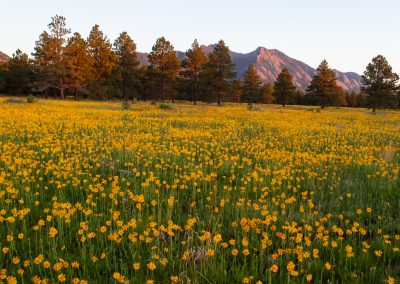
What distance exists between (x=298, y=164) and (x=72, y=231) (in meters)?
4.79

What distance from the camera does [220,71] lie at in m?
53.8

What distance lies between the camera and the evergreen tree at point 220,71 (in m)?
53.2

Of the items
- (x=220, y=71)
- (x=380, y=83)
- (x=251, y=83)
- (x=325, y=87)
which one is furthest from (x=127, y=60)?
(x=380, y=83)

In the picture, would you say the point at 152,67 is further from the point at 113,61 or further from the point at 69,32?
the point at 69,32

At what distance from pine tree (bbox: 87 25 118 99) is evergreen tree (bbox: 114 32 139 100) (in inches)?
141

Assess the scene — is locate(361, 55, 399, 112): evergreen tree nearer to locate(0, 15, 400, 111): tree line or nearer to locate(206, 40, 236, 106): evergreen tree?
locate(0, 15, 400, 111): tree line

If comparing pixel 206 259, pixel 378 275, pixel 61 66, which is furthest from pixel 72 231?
pixel 61 66

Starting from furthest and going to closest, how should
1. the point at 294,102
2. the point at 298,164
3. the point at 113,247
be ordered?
the point at 294,102 → the point at 298,164 → the point at 113,247

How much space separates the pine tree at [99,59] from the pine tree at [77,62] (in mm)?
3236

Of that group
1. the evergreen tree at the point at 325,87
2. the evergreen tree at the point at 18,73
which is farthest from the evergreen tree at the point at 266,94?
the evergreen tree at the point at 18,73

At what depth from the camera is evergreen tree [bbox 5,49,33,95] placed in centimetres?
6581

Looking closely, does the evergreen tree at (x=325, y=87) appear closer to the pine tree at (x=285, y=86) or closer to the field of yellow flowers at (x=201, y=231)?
the pine tree at (x=285, y=86)

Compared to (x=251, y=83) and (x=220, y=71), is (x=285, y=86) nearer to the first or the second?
(x=251, y=83)

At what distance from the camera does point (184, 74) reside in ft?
201
